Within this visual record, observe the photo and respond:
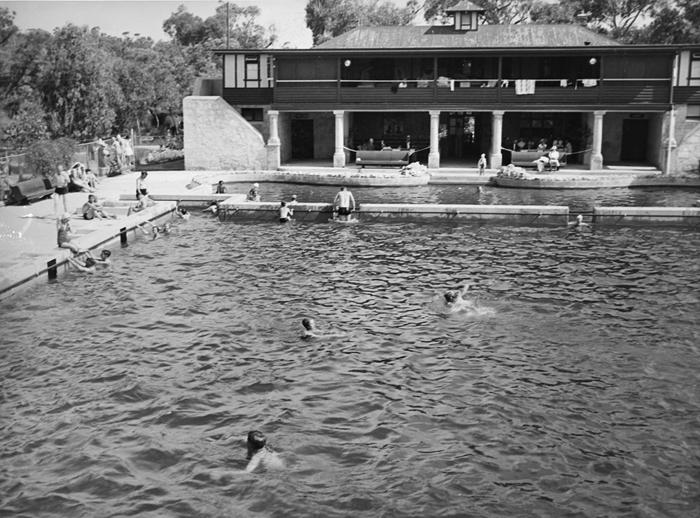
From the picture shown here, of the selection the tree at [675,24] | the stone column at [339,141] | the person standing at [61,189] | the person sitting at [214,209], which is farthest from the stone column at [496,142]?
the tree at [675,24]

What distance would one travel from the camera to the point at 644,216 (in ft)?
102

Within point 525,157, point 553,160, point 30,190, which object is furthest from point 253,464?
point 525,157

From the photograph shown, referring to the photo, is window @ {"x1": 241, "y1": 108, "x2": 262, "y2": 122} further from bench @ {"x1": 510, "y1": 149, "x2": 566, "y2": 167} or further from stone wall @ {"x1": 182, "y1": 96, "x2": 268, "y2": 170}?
bench @ {"x1": 510, "y1": 149, "x2": 566, "y2": 167}

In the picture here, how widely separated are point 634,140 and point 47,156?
3283 centimetres

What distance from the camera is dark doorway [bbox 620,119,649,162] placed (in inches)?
1934

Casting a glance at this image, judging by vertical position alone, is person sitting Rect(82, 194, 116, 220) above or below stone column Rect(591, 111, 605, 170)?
below

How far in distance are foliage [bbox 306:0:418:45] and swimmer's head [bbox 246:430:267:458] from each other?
71.0 m

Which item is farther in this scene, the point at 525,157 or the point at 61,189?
the point at 525,157

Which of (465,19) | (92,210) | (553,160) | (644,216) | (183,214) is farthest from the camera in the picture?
(465,19)

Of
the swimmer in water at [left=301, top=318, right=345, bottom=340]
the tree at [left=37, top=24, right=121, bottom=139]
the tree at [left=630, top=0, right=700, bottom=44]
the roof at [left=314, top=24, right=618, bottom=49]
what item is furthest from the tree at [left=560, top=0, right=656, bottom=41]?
the swimmer in water at [left=301, top=318, right=345, bottom=340]

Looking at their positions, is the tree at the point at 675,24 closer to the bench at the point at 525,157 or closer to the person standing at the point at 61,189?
the bench at the point at 525,157

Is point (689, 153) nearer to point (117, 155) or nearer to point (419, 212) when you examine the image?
point (419, 212)

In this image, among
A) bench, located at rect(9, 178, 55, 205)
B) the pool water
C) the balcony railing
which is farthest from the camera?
the balcony railing

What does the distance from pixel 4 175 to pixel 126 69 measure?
115 feet
